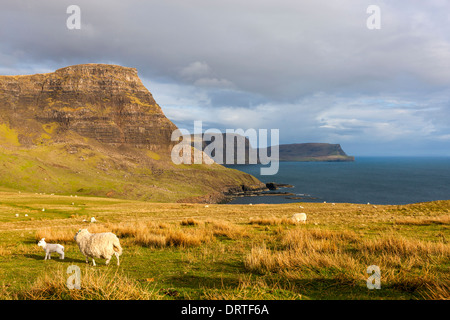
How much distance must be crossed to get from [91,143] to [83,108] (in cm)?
3149

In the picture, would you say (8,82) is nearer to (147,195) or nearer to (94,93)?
(94,93)

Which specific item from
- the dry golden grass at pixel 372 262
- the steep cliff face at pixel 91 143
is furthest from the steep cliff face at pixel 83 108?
the dry golden grass at pixel 372 262

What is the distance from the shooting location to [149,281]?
7.73 m

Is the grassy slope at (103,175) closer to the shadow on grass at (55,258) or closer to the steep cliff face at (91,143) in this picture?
the steep cliff face at (91,143)

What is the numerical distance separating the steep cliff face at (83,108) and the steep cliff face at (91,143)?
0.53 metres

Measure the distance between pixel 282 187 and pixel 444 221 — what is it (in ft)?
466

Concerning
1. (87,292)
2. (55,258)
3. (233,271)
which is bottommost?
(55,258)

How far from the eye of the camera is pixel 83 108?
178 m

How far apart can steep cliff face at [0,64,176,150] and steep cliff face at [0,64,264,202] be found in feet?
1.73

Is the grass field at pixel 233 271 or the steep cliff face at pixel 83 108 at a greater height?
the steep cliff face at pixel 83 108

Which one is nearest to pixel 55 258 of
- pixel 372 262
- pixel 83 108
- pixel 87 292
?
pixel 87 292

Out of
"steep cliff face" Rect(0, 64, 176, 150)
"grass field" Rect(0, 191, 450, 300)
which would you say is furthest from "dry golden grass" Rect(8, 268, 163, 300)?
"steep cliff face" Rect(0, 64, 176, 150)

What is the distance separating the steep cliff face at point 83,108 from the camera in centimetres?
16825

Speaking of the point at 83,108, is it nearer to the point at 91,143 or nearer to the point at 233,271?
the point at 91,143
